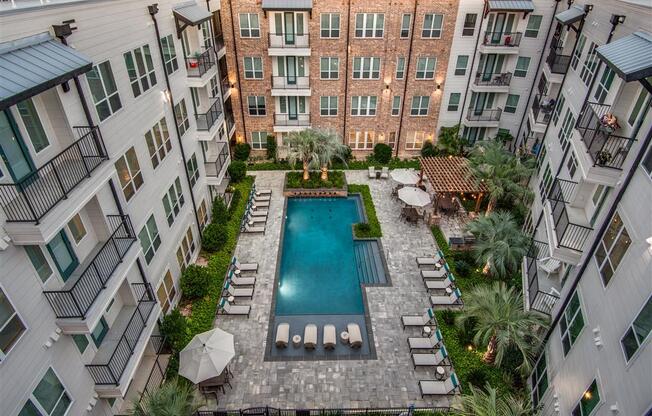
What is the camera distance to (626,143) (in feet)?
40.1

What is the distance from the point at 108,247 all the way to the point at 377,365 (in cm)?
1204

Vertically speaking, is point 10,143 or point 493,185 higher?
point 10,143

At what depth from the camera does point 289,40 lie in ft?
92.6

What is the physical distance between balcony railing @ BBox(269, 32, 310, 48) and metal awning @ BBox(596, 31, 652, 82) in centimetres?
2044

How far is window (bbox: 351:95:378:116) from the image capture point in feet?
101

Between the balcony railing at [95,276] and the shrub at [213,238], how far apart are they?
8.23 metres

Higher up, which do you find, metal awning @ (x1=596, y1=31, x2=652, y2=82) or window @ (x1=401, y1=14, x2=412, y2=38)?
metal awning @ (x1=596, y1=31, x2=652, y2=82)

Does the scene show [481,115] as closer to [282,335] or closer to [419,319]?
[419,319]

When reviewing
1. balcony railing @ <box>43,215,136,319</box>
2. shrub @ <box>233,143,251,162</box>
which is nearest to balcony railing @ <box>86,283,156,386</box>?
balcony railing @ <box>43,215,136,319</box>

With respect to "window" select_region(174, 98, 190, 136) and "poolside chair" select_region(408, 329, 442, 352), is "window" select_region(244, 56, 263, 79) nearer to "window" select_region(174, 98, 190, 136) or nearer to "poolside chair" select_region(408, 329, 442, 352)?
"window" select_region(174, 98, 190, 136)

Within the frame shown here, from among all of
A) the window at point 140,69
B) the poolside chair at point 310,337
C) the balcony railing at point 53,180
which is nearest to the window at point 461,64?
the window at point 140,69

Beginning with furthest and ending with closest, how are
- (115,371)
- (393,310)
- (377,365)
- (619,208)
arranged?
(393,310)
(377,365)
(115,371)
(619,208)

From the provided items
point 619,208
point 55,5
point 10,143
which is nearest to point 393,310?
point 619,208

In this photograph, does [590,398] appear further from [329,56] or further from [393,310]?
[329,56]
